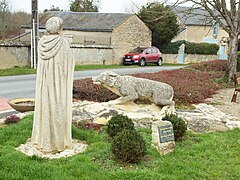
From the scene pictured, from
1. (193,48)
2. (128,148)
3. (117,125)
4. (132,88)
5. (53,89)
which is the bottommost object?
(128,148)

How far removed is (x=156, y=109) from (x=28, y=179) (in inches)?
195

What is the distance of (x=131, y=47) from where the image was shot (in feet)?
117

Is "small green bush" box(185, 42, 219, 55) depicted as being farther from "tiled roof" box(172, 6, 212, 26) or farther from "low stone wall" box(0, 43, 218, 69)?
"tiled roof" box(172, 6, 212, 26)

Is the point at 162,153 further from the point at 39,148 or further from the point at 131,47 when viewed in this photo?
the point at 131,47

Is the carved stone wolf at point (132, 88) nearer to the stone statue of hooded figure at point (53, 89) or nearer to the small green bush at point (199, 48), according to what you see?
the stone statue of hooded figure at point (53, 89)

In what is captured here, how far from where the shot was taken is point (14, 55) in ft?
76.8

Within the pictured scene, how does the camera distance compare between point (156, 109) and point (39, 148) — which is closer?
point (39, 148)

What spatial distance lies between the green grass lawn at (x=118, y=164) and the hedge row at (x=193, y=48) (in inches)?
1337

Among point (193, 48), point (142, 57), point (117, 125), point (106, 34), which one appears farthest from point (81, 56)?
point (117, 125)

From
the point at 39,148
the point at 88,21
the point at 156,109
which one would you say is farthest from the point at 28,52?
the point at 39,148

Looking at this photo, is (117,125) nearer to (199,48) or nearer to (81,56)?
(81,56)

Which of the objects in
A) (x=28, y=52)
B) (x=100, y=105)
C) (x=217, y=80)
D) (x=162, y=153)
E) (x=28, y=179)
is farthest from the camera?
(x=28, y=52)

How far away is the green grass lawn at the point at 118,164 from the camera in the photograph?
5.12m

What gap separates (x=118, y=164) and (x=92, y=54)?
2571 cm
